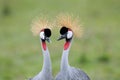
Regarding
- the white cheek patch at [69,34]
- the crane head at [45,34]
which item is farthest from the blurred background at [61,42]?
the crane head at [45,34]

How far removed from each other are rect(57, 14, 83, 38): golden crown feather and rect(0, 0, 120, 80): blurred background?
0.24 meters

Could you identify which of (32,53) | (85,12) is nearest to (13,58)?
(32,53)

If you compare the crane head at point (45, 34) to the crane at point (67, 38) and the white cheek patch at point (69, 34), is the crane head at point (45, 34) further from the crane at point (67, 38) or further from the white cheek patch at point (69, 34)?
the white cheek patch at point (69, 34)

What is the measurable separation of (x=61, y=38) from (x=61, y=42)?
14.4ft

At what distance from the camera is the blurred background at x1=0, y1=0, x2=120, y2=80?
13.2 m

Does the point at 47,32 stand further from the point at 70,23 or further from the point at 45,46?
the point at 70,23

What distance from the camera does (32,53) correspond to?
1444 cm

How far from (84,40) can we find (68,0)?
3995 millimetres

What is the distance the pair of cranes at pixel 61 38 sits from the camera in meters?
9.08

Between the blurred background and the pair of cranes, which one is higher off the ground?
the pair of cranes

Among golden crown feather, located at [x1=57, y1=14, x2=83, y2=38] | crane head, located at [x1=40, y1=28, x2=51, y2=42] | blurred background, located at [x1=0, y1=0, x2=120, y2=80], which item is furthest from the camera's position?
blurred background, located at [x1=0, y1=0, x2=120, y2=80]

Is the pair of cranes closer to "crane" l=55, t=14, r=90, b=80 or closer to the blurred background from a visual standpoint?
"crane" l=55, t=14, r=90, b=80

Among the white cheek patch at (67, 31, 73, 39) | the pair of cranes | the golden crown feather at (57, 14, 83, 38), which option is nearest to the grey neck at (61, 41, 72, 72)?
the pair of cranes

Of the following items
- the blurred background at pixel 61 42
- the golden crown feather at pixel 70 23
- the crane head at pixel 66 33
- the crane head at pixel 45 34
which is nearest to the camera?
the crane head at pixel 45 34
